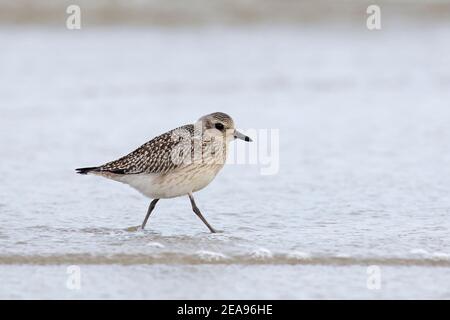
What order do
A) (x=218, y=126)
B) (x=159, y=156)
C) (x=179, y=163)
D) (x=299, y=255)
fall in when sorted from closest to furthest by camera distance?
(x=299, y=255) → (x=179, y=163) → (x=159, y=156) → (x=218, y=126)

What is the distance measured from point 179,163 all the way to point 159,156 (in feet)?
0.60

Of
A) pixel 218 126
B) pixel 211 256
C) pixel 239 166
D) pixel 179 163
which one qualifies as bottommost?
pixel 211 256

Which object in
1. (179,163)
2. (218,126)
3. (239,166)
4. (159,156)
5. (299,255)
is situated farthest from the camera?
(239,166)

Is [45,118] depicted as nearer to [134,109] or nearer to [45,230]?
[134,109]

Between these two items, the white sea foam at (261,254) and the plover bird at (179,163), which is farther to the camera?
the plover bird at (179,163)

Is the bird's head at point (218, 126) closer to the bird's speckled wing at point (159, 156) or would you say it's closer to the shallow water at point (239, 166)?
Answer: the bird's speckled wing at point (159, 156)

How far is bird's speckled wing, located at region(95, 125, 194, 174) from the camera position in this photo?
6750 millimetres

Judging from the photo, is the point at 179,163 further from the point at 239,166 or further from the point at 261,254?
the point at 239,166

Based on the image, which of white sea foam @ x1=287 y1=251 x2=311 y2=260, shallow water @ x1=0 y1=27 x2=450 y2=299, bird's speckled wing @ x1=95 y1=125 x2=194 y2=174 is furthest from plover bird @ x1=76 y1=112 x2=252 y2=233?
white sea foam @ x1=287 y1=251 x2=311 y2=260

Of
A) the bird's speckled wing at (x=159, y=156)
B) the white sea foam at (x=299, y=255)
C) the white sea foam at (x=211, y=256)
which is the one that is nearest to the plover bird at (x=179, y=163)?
the bird's speckled wing at (x=159, y=156)

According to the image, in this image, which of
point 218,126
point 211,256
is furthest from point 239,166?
point 211,256

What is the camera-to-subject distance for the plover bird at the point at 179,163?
6730mm

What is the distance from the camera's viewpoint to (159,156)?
22.3 feet

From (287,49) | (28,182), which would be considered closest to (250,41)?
(287,49)
